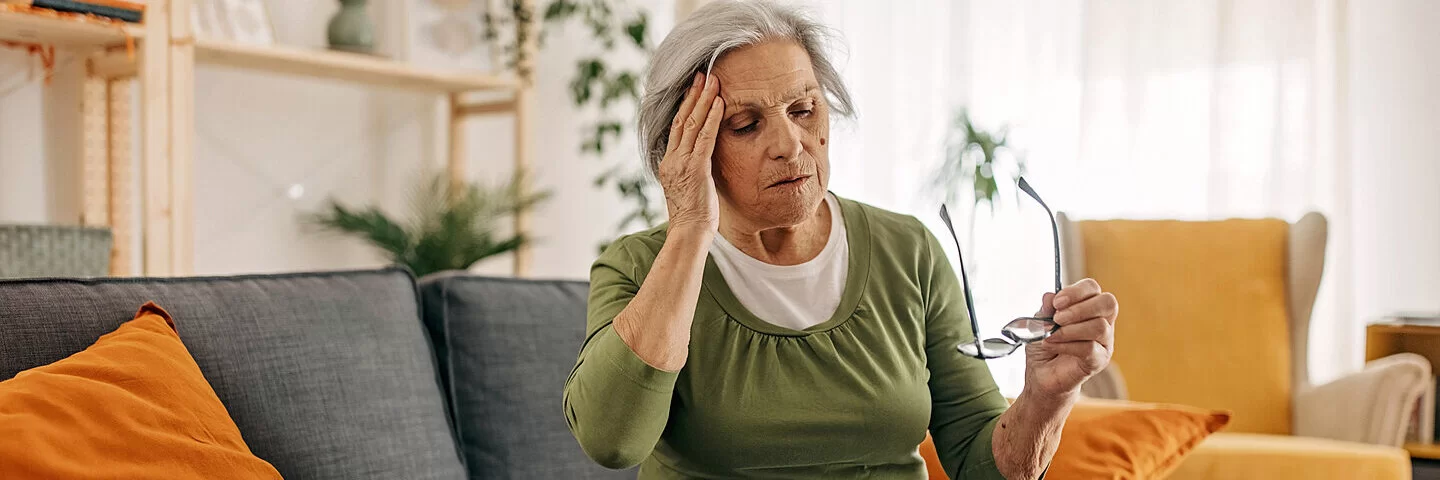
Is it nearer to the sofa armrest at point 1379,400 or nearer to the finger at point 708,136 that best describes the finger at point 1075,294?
the finger at point 708,136

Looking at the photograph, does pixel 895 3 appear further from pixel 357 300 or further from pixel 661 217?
pixel 357 300

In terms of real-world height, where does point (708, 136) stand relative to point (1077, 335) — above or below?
above

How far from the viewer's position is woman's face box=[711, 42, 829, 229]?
1.20 metres

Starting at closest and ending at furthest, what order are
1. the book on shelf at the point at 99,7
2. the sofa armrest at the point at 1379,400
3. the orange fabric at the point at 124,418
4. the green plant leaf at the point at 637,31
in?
the orange fabric at the point at 124,418 < the sofa armrest at the point at 1379,400 < the book on shelf at the point at 99,7 < the green plant leaf at the point at 637,31

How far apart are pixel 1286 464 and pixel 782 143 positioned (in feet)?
4.18

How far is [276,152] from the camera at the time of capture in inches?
127

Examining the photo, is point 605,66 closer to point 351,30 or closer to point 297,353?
point 351,30

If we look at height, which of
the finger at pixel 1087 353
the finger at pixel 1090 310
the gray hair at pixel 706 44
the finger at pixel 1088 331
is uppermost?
the gray hair at pixel 706 44

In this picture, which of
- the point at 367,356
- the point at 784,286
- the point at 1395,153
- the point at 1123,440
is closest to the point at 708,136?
the point at 784,286

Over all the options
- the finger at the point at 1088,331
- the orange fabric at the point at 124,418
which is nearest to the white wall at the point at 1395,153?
the finger at the point at 1088,331

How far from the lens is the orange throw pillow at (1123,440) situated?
1.53 metres

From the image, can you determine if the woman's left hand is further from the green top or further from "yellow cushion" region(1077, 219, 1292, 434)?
"yellow cushion" region(1077, 219, 1292, 434)

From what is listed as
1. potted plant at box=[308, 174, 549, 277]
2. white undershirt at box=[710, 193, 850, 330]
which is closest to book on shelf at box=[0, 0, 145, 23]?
potted plant at box=[308, 174, 549, 277]

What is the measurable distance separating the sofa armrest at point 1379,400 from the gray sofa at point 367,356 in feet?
5.17
